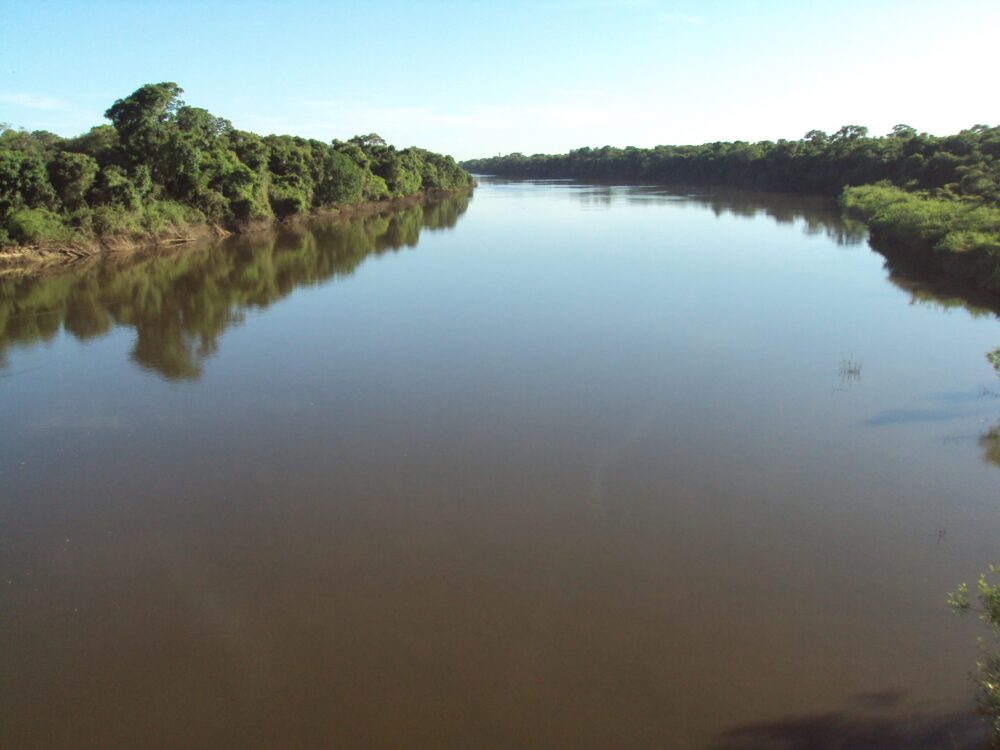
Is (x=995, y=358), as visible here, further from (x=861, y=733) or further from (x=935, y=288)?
(x=935, y=288)

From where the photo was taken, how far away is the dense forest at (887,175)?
2105cm

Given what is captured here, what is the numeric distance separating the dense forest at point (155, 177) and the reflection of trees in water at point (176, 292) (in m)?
1.99

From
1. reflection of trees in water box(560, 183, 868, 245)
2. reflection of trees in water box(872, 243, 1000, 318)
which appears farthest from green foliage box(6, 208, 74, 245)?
reflection of trees in water box(560, 183, 868, 245)

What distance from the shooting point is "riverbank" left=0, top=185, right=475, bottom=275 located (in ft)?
77.0

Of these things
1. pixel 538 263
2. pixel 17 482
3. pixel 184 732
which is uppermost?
pixel 538 263

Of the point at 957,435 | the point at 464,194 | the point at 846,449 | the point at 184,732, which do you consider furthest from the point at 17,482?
the point at 464,194

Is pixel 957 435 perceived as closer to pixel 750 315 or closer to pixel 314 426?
pixel 750 315

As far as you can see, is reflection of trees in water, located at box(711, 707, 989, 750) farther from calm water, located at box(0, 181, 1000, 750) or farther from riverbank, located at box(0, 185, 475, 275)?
riverbank, located at box(0, 185, 475, 275)

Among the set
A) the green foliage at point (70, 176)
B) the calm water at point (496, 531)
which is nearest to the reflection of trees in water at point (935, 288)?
the calm water at point (496, 531)

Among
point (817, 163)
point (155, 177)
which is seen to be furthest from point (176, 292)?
point (817, 163)

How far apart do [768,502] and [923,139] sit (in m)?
51.0

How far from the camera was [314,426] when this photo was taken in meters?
10.1

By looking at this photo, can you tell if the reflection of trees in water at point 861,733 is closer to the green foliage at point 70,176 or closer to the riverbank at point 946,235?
the riverbank at point 946,235

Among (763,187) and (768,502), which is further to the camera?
(763,187)
